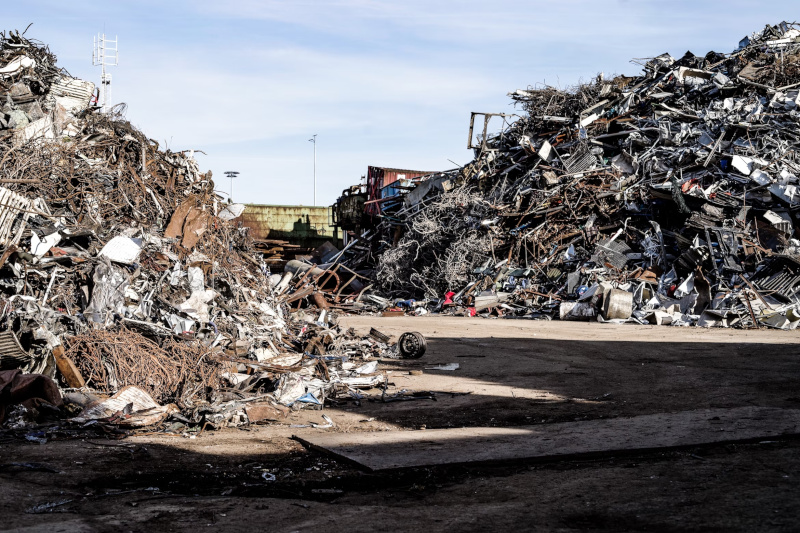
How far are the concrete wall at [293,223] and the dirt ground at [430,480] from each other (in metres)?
26.3

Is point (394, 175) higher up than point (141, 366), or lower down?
higher up

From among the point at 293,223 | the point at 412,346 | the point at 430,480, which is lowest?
the point at 430,480

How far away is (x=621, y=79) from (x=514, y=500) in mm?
23687

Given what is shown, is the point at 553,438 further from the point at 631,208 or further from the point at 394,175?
the point at 394,175

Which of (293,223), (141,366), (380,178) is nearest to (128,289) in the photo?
(141,366)

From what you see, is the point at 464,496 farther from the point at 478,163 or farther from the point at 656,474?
the point at 478,163

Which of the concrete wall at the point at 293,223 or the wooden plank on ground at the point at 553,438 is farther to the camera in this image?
the concrete wall at the point at 293,223

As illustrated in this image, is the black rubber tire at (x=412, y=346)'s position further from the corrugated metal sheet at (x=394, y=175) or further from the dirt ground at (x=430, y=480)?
the corrugated metal sheet at (x=394, y=175)

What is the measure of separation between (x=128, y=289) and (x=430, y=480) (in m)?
5.58

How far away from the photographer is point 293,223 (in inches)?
1372

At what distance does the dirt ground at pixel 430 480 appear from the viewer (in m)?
3.73

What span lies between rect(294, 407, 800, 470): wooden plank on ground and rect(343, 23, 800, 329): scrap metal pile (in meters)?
9.62

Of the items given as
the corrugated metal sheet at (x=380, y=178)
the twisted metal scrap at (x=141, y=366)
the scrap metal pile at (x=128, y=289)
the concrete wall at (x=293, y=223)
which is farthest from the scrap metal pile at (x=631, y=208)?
the twisted metal scrap at (x=141, y=366)

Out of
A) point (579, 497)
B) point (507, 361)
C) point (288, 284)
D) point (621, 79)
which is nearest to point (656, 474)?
point (579, 497)
